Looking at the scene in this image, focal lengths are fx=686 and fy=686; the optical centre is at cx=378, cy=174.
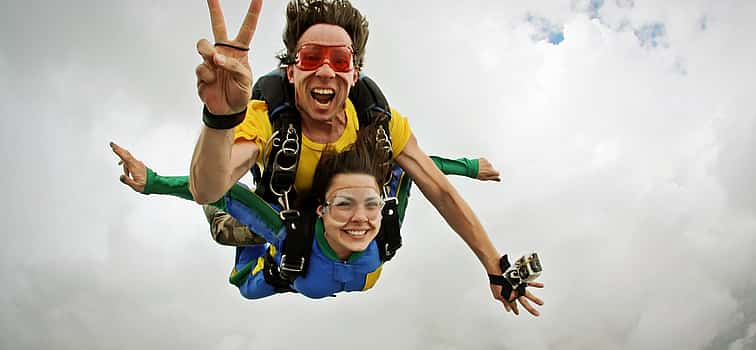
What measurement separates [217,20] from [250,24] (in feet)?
0.49

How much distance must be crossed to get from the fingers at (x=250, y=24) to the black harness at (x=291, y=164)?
1.41 m

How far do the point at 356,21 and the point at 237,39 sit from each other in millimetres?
2087

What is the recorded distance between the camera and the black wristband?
121 inches

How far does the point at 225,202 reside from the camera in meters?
4.81

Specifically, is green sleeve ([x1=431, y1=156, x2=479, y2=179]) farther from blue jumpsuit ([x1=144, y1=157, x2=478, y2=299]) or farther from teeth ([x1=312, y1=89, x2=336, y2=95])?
teeth ([x1=312, y1=89, x2=336, y2=95])

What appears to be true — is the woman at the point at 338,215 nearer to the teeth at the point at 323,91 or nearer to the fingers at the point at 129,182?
the teeth at the point at 323,91

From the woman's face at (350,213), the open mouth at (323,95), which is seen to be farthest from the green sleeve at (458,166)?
the open mouth at (323,95)

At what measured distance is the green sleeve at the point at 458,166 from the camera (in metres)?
5.84

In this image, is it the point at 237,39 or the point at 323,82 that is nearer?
the point at 237,39

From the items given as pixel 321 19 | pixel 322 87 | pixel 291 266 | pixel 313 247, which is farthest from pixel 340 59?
pixel 291 266

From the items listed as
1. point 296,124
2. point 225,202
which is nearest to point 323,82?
point 296,124

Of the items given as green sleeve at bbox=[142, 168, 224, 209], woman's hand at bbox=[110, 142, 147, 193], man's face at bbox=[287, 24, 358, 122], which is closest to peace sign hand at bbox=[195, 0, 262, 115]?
man's face at bbox=[287, 24, 358, 122]

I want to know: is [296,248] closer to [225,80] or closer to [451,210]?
[451,210]

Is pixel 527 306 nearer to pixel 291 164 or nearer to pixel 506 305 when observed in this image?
pixel 506 305
